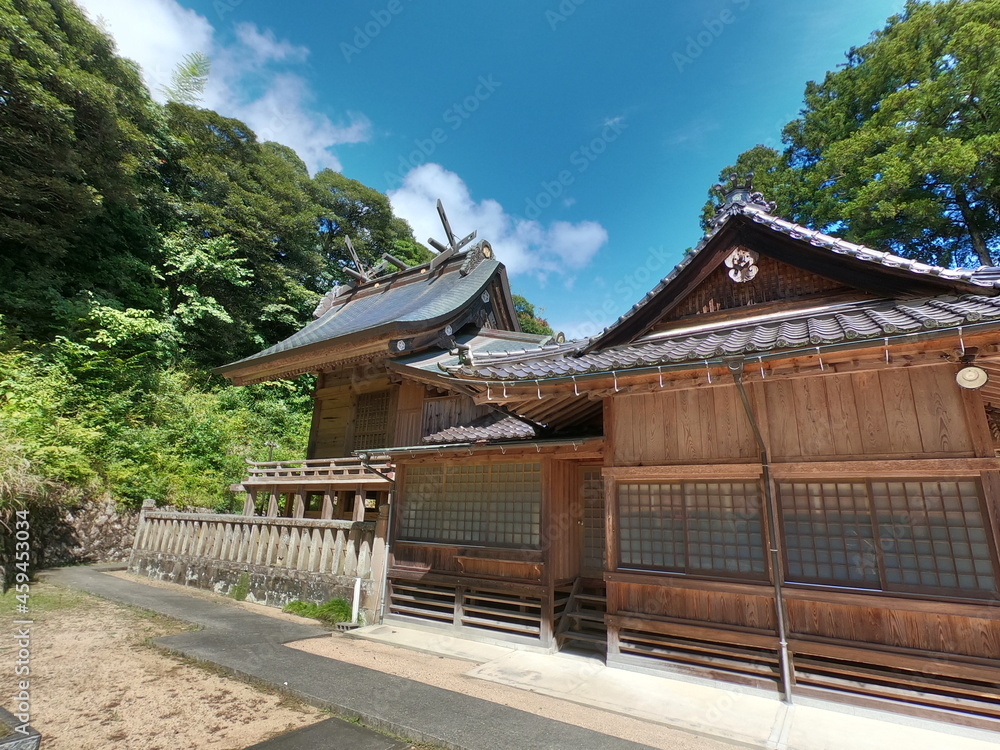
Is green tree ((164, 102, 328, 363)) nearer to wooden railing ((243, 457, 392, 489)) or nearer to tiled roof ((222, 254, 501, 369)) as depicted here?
tiled roof ((222, 254, 501, 369))

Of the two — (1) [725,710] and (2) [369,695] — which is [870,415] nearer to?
(1) [725,710]

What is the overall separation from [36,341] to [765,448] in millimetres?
20094

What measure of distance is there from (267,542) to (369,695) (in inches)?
242

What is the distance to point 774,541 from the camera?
496cm

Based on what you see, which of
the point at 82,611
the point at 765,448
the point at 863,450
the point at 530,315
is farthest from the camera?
the point at 530,315

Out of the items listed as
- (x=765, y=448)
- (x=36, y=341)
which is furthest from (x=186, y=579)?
(x=765, y=448)

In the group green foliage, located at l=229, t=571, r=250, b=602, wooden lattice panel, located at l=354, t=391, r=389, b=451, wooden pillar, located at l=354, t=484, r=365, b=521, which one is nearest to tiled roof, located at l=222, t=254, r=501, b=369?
wooden lattice panel, located at l=354, t=391, r=389, b=451

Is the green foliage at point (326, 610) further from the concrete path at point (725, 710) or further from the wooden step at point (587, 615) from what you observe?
the wooden step at point (587, 615)

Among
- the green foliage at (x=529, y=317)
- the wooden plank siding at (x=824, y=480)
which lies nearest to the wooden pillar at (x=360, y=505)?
the wooden plank siding at (x=824, y=480)

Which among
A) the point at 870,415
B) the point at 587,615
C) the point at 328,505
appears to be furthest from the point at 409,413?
the point at 870,415

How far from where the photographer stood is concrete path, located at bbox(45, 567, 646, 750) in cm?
392

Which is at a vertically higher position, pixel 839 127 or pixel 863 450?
pixel 839 127

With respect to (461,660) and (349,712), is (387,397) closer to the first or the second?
(461,660)

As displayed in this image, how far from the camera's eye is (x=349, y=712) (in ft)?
14.4
